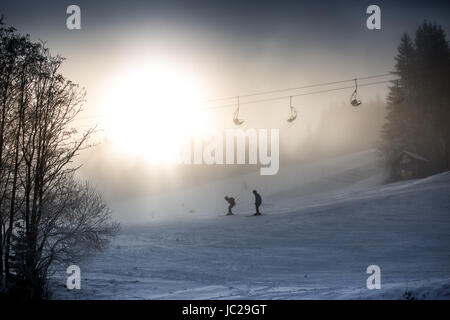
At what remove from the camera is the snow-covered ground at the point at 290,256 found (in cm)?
1130

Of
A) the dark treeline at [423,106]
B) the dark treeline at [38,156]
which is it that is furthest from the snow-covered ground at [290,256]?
the dark treeline at [423,106]

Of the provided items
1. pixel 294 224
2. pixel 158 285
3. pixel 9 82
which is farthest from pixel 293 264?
pixel 9 82

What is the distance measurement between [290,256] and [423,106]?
136ft

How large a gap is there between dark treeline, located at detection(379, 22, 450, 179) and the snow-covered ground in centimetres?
2339

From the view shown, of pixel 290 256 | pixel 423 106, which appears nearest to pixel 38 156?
pixel 290 256

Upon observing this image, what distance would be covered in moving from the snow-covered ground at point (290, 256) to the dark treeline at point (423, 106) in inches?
921

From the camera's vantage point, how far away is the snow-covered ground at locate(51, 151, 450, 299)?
1130cm

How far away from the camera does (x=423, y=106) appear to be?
48.2m

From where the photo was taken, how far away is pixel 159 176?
10994cm

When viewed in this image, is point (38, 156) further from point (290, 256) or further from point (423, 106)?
point (423, 106)

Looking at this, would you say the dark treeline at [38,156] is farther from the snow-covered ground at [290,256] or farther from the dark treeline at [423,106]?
the dark treeline at [423,106]
